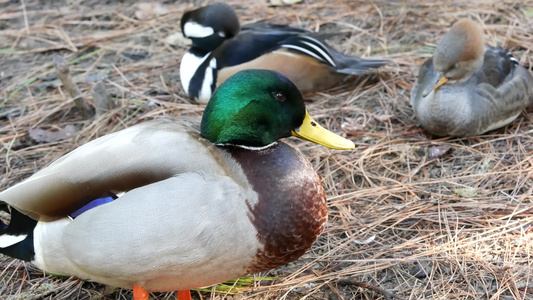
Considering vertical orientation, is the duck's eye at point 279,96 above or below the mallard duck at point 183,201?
above

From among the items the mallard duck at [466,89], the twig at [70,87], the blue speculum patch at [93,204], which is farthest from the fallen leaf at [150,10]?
the blue speculum patch at [93,204]

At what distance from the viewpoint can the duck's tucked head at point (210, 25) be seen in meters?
4.77

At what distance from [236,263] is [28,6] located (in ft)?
15.3

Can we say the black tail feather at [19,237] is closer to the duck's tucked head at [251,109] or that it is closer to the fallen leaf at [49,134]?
the duck's tucked head at [251,109]

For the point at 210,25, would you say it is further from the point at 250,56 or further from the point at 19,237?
the point at 19,237

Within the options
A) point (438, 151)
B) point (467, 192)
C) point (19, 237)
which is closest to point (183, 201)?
point (19, 237)

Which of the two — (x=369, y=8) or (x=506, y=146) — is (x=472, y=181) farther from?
(x=369, y=8)

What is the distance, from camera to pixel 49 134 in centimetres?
419

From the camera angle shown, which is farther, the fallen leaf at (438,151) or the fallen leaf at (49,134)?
the fallen leaf at (49,134)

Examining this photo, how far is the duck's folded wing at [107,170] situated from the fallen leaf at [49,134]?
170 cm

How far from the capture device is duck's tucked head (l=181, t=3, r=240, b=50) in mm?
4770

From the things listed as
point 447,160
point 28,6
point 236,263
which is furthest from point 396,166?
point 28,6

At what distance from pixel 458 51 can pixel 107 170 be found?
248 centimetres

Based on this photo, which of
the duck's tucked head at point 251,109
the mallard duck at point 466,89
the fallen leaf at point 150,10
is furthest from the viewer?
the fallen leaf at point 150,10
